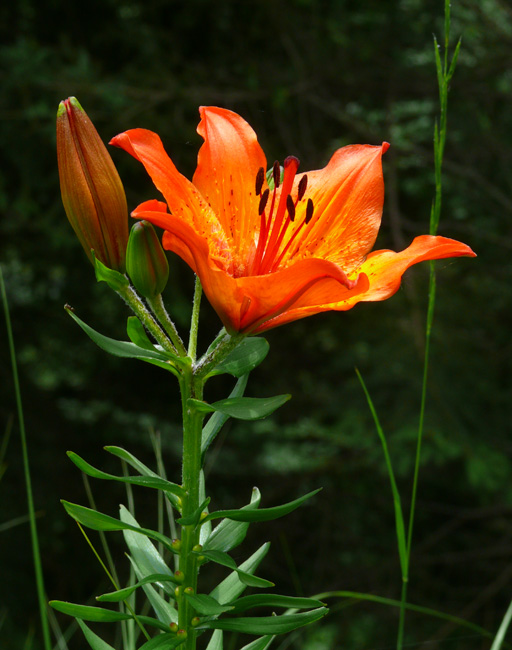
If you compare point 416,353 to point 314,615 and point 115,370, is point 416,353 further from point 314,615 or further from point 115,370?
point 314,615

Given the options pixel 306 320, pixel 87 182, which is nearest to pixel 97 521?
pixel 87 182

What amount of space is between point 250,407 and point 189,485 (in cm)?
8

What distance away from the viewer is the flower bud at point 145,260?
0.64 metres

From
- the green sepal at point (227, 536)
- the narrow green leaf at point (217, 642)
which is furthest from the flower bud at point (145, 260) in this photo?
the narrow green leaf at point (217, 642)

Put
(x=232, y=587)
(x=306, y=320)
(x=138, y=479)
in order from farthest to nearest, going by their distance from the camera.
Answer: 1. (x=306, y=320)
2. (x=232, y=587)
3. (x=138, y=479)

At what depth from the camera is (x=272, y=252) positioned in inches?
28.7

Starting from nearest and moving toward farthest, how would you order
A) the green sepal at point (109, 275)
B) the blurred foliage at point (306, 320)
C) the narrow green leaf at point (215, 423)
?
the green sepal at point (109, 275), the narrow green leaf at point (215, 423), the blurred foliage at point (306, 320)

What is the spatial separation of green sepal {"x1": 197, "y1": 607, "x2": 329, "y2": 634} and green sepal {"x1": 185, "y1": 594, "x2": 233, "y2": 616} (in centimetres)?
2

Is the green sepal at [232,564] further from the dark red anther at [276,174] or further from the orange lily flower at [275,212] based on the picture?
the dark red anther at [276,174]

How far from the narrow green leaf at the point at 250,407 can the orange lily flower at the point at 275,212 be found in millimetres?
59

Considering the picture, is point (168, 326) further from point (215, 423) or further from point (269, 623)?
point (269, 623)

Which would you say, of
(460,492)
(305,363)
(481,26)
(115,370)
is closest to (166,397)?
(115,370)

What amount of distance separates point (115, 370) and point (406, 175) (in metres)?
1.45

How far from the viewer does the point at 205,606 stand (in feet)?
2.13
